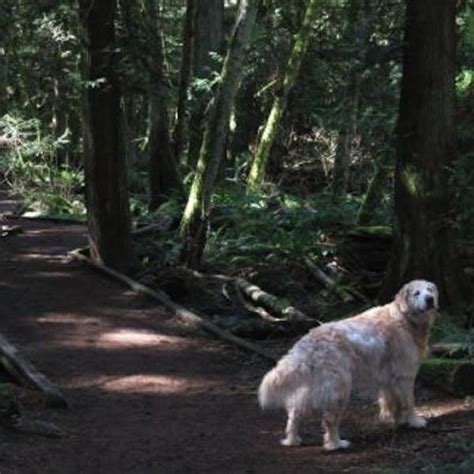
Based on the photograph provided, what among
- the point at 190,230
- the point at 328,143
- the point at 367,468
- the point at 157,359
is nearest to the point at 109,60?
the point at 190,230

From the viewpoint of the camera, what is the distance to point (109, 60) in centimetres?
1623

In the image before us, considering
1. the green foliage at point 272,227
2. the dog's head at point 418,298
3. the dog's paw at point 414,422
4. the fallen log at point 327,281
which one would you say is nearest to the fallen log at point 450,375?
the dog's paw at point 414,422

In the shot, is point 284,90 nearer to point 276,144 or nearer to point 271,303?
point 276,144

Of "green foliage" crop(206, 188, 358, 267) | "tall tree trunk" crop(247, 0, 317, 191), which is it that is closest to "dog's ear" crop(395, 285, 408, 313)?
"green foliage" crop(206, 188, 358, 267)

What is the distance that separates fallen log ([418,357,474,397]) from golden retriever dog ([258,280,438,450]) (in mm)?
847

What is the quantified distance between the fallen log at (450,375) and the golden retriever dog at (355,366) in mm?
847

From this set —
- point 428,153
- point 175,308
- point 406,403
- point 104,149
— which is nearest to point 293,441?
point 406,403

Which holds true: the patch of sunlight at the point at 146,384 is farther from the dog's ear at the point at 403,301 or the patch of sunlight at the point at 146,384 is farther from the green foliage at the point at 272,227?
the green foliage at the point at 272,227

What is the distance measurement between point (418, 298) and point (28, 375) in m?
4.40

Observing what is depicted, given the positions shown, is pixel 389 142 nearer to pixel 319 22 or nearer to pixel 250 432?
pixel 250 432

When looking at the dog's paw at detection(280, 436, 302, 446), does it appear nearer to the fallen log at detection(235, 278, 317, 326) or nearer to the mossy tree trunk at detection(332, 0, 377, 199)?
the fallen log at detection(235, 278, 317, 326)

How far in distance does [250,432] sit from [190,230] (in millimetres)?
8894

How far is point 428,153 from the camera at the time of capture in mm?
10492

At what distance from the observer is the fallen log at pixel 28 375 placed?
345 inches
